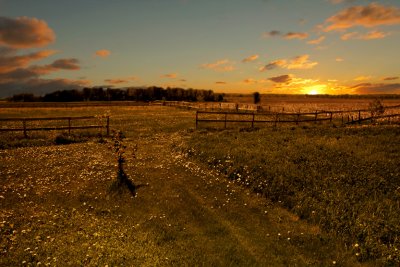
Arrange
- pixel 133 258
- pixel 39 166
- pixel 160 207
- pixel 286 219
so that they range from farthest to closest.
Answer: pixel 39 166 → pixel 160 207 → pixel 286 219 → pixel 133 258

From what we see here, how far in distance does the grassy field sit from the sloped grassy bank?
0.19 ft

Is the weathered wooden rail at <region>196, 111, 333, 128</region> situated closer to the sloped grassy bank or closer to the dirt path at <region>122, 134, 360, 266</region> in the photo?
the sloped grassy bank

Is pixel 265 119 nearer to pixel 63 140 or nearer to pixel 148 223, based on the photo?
pixel 63 140

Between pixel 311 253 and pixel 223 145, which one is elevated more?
pixel 223 145

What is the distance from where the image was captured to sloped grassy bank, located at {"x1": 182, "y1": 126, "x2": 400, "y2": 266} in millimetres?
11258

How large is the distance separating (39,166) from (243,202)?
1510cm

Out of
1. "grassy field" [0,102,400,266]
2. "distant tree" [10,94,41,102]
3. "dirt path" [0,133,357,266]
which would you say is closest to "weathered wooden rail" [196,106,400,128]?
"grassy field" [0,102,400,266]

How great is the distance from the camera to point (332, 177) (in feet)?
53.2

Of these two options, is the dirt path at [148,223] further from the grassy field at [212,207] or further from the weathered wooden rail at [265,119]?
the weathered wooden rail at [265,119]

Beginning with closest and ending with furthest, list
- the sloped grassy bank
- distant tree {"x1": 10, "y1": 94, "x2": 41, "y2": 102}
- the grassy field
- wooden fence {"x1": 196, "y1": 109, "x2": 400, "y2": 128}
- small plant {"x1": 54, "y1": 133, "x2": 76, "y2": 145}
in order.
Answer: the grassy field
the sloped grassy bank
small plant {"x1": 54, "y1": 133, "x2": 76, "y2": 145}
wooden fence {"x1": 196, "y1": 109, "x2": 400, "y2": 128}
distant tree {"x1": 10, "y1": 94, "x2": 41, "y2": 102}

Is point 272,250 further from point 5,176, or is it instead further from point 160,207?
point 5,176

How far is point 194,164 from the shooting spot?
22.2 metres

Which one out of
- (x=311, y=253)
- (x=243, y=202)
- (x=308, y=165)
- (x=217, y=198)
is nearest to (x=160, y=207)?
(x=217, y=198)

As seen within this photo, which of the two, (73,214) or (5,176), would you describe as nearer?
(73,214)
